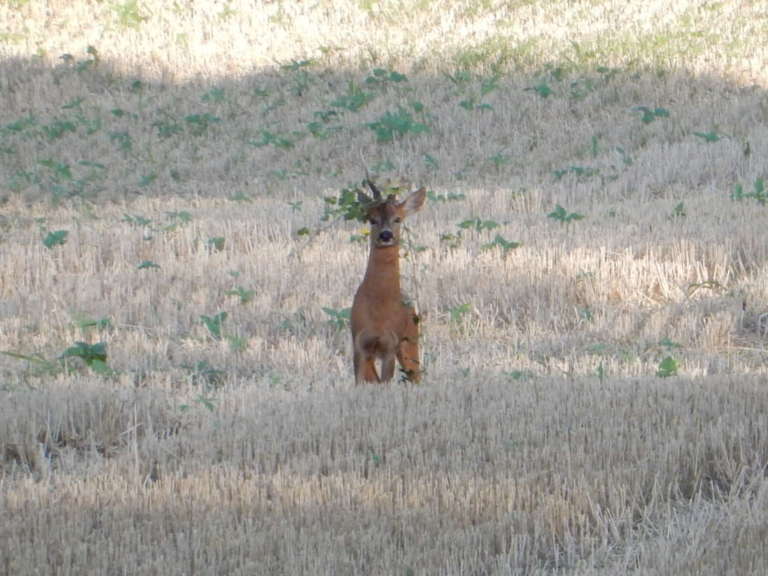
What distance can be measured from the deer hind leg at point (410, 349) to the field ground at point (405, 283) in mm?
325

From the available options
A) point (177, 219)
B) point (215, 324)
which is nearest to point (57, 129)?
point (177, 219)

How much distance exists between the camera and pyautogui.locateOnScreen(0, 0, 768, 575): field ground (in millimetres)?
4703

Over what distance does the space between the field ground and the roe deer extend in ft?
0.88

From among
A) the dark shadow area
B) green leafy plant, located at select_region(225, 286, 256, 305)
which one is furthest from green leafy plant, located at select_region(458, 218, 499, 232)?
green leafy plant, located at select_region(225, 286, 256, 305)

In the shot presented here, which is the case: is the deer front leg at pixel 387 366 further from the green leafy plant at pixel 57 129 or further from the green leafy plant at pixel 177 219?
the green leafy plant at pixel 57 129

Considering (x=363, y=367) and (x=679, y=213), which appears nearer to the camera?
(x=363, y=367)

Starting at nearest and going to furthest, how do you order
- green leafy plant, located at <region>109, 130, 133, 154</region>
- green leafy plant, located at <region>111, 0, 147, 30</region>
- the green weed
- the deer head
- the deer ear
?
the deer head → the deer ear → the green weed → green leafy plant, located at <region>109, 130, 133, 154</region> → green leafy plant, located at <region>111, 0, 147, 30</region>

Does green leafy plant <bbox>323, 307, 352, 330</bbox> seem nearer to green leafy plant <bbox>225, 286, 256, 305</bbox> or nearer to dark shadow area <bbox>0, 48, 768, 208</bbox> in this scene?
green leafy plant <bbox>225, 286, 256, 305</bbox>

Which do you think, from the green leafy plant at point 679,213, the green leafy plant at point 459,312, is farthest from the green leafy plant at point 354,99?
the green leafy plant at point 459,312

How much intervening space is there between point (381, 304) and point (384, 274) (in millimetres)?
160

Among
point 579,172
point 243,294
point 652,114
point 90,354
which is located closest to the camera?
point 90,354

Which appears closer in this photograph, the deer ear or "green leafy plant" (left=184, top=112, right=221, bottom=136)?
the deer ear

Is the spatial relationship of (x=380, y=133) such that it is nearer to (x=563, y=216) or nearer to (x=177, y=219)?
(x=177, y=219)

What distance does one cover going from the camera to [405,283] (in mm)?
10258
